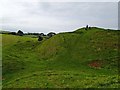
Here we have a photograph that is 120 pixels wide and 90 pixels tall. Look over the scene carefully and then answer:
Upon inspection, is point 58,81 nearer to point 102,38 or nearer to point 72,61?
point 72,61

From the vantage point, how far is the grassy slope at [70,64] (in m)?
36.9

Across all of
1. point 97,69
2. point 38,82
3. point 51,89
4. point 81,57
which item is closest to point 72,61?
point 81,57

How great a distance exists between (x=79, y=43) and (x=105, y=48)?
8465 millimetres

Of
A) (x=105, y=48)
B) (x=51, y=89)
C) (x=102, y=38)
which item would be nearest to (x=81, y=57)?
(x=105, y=48)

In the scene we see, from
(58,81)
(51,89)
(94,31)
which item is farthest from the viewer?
(94,31)

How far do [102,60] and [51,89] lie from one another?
2517 cm

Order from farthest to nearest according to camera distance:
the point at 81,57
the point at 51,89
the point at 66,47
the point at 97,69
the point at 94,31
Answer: the point at 94,31
the point at 66,47
the point at 81,57
the point at 97,69
the point at 51,89

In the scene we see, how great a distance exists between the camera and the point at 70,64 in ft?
183

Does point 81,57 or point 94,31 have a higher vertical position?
point 94,31

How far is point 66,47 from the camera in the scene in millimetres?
68562

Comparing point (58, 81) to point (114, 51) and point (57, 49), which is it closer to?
point (114, 51)

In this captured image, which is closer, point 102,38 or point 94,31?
point 102,38

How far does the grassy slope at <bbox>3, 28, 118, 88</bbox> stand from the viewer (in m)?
36.9

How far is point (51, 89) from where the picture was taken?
110 feet
